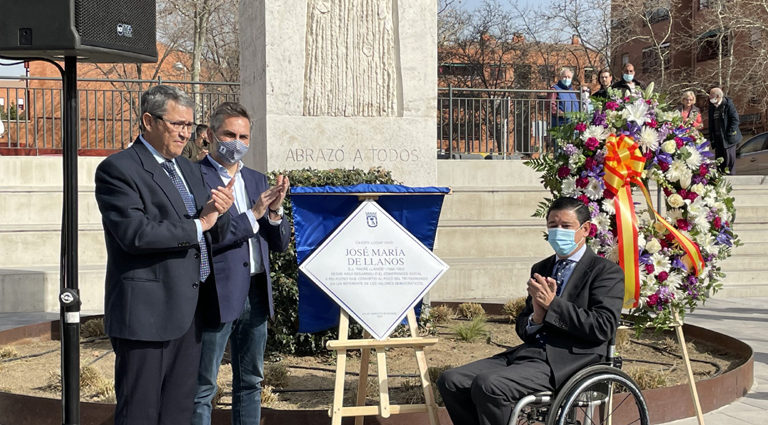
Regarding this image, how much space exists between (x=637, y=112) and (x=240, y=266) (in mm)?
2872

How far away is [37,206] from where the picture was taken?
42.8 feet

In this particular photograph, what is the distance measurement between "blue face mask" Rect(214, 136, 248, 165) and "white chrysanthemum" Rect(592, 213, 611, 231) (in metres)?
2.31

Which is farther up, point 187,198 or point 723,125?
point 723,125

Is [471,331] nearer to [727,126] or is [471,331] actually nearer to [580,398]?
[580,398]

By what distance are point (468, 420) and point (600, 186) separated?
1.82 meters

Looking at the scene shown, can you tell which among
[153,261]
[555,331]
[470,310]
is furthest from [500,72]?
[153,261]

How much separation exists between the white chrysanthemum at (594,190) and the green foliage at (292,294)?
2.38 meters

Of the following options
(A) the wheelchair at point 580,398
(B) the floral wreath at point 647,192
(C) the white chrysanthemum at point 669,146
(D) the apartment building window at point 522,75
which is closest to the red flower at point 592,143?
(B) the floral wreath at point 647,192

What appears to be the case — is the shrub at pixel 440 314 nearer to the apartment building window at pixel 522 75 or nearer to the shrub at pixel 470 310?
the shrub at pixel 470 310

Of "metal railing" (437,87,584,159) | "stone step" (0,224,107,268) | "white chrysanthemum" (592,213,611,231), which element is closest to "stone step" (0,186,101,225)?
"stone step" (0,224,107,268)

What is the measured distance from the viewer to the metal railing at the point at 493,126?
1733cm

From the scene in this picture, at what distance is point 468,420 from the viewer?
191 inches

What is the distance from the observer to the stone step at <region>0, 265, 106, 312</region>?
10977 mm

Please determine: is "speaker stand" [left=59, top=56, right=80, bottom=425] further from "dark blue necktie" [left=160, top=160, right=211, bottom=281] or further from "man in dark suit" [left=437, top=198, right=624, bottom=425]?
"man in dark suit" [left=437, top=198, right=624, bottom=425]
